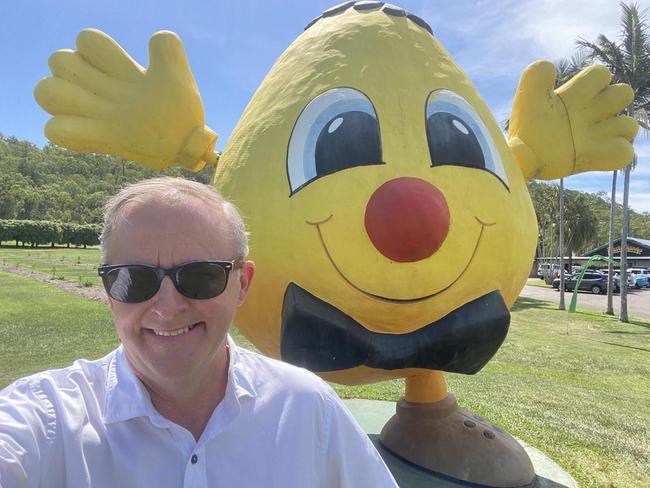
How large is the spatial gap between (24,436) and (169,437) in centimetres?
30

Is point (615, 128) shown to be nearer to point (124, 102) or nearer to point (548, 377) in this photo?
point (124, 102)

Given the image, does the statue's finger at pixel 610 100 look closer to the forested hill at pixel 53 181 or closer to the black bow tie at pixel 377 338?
the black bow tie at pixel 377 338

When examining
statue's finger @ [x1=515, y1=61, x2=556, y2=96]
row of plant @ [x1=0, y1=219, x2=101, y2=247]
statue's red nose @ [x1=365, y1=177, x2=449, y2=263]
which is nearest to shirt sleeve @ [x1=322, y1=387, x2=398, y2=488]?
statue's red nose @ [x1=365, y1=177, x2=449, y2=263]

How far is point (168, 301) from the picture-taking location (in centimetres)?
128

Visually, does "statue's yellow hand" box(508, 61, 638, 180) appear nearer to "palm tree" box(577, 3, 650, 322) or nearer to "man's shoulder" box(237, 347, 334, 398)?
"man's shoulder" box(237, 347, 334, 398)

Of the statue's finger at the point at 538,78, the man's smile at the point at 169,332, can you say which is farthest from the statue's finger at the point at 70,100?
the statue's finger at the point at 538,78

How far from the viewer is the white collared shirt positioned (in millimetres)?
1152

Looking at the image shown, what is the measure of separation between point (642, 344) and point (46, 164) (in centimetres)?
9514

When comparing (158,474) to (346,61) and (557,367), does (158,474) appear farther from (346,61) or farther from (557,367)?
(557,367)

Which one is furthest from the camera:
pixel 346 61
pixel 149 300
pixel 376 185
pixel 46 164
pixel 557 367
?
pixel 46 164

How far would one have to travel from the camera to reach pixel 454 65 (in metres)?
3.28

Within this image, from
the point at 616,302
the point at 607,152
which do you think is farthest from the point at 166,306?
the point at 616,302

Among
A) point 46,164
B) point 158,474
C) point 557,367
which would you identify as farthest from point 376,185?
point 46,164

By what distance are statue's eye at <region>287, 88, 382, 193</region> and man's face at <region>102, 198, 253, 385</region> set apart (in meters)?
1.45
